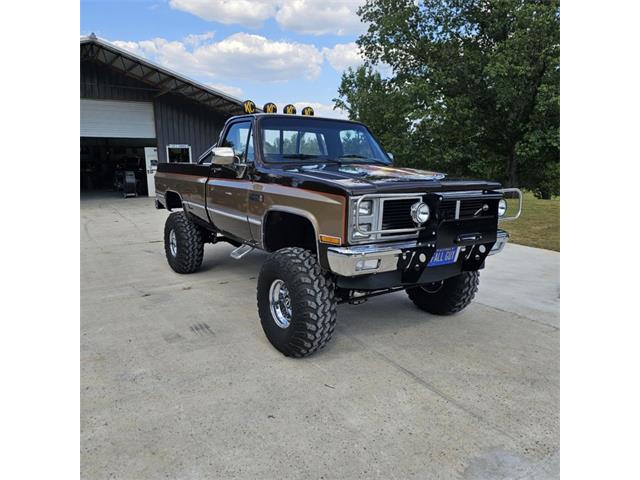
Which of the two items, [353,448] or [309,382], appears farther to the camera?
[309,382]

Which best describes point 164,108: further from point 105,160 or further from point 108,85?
point 105,160

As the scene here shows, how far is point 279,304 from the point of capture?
153 inches

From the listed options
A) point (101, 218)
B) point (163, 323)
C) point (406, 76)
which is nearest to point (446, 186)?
point (163, 323)

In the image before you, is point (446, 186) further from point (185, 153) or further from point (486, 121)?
point (185, 153)

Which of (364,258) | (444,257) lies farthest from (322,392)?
(444,257)

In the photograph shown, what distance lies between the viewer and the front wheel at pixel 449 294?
14.5 ft

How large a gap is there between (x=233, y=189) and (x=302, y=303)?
179 centimetres

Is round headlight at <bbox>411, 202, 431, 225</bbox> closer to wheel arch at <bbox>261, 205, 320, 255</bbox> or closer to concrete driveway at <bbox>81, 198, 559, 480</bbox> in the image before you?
wheel arch at <bbox>261, 205, 320, 255</bbox>

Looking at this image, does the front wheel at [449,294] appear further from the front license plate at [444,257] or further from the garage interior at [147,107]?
the garage interior at [147,107]

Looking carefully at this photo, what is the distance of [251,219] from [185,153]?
16.7 m

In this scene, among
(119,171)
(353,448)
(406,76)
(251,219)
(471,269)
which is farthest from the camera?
(119,171)

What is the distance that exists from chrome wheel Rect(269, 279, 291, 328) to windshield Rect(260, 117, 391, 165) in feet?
4.06

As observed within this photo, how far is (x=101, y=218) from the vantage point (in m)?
12.7

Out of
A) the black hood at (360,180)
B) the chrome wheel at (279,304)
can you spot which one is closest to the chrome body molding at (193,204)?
the black hood at (360,180)
